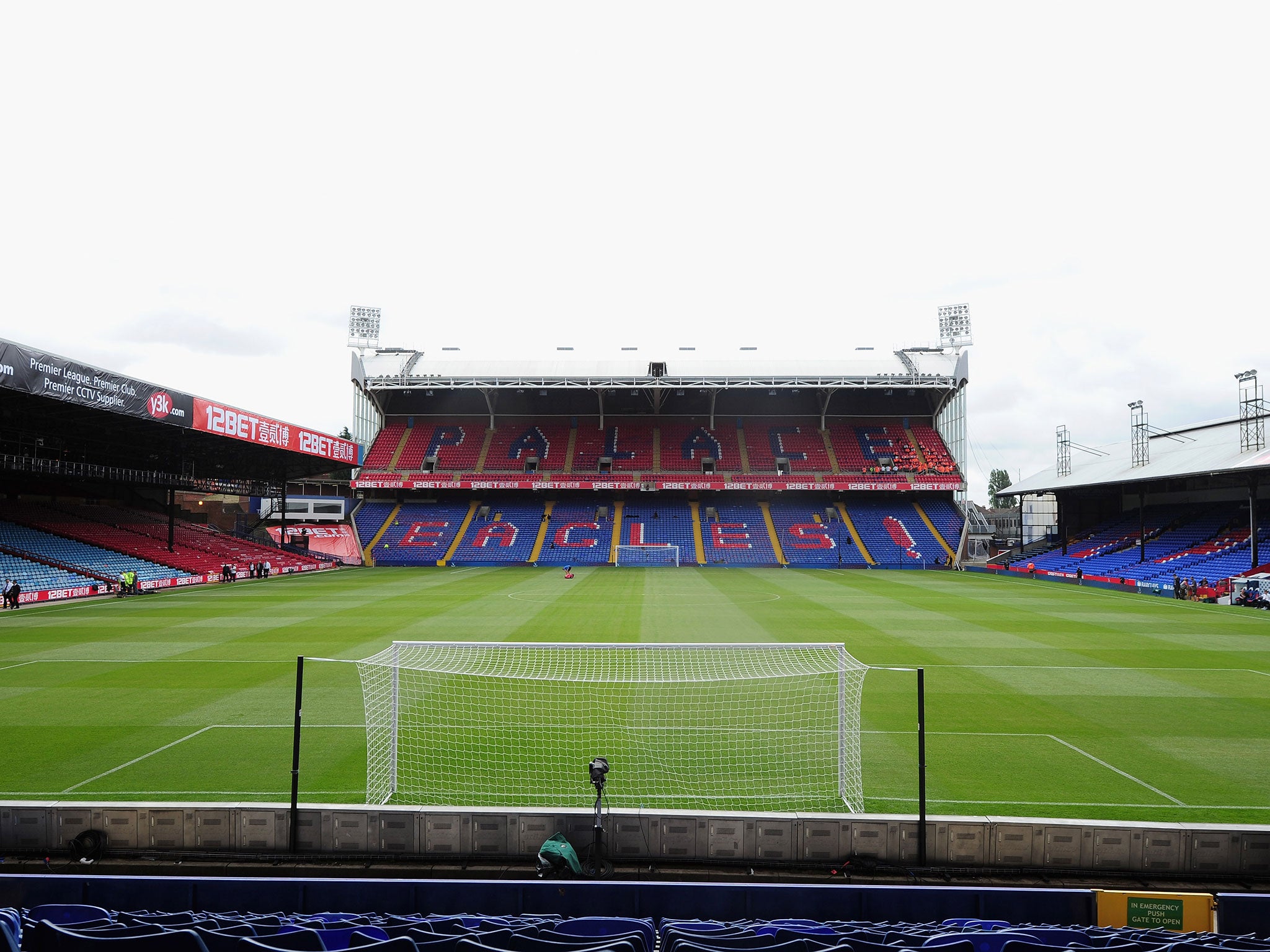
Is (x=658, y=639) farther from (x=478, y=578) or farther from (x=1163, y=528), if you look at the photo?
(x=1163, y=528)

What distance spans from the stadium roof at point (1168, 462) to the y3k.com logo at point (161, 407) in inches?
1781

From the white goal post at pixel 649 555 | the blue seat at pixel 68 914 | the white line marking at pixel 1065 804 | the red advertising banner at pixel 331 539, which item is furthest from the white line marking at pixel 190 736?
the red advertising banner at pixel 331 539

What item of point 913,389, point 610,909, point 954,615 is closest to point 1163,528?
point 913,389

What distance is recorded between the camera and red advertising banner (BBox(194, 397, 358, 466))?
90.2ft

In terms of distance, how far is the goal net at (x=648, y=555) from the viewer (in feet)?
146

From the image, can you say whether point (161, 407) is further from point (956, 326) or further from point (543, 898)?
point (956, 326)

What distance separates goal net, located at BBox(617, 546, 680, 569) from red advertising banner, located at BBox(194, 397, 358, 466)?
18602mm

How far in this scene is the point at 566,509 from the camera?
5091 centimetres

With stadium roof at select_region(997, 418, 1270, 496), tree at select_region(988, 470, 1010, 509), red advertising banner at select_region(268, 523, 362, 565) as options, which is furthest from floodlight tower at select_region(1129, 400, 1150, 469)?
tree at select_region(988, 470, 1010, 509)

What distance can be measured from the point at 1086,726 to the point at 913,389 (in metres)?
47.2

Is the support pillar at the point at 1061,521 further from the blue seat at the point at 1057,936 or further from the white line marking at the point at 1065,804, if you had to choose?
the blue seat at the point at 1057,936

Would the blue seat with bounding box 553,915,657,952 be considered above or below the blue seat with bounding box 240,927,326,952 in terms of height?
below

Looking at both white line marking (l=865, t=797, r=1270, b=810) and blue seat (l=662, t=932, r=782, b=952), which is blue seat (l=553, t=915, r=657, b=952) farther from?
white line marking (l=865, t=797, r=1270, b=810)

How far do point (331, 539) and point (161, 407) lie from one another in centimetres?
2838
